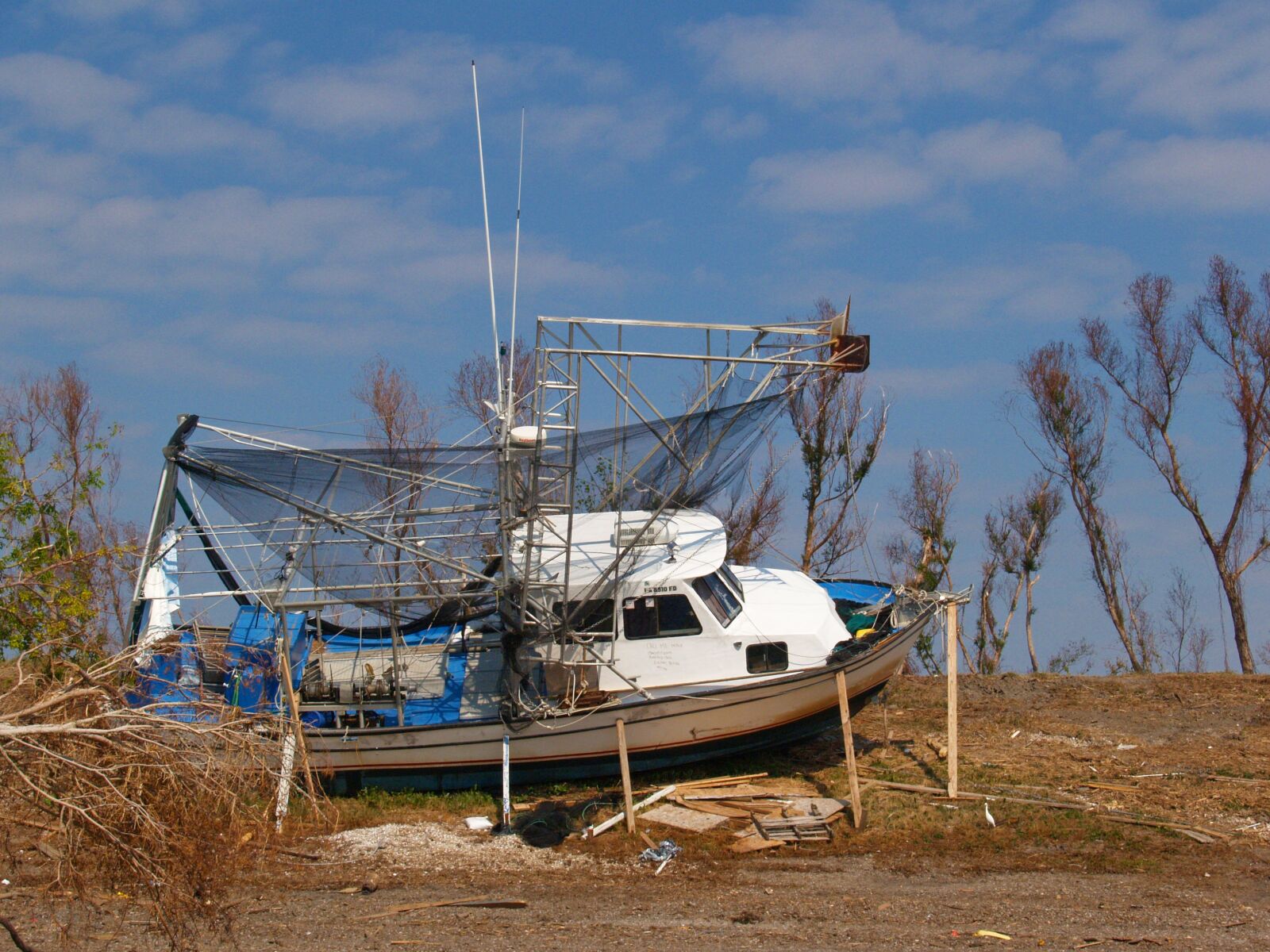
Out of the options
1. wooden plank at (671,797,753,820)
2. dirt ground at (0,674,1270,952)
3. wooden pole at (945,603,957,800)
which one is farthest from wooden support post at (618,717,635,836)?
wooden pole at (945,603,957,800)

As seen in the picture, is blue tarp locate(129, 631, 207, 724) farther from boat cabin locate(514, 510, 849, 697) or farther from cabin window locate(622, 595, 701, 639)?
cabin window locate(622, 595, 701, 639)

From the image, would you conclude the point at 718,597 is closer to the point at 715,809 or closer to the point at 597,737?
the point at 597,737

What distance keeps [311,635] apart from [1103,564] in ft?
72.6

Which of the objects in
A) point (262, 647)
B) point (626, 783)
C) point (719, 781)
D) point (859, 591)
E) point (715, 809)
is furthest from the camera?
point (859, 591)

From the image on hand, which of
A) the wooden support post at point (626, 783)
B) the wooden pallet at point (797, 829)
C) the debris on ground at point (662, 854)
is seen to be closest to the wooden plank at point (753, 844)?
the wooden pallet at point (797, 829)

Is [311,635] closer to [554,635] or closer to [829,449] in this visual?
[554,635]

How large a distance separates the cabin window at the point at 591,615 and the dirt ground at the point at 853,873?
2.12m

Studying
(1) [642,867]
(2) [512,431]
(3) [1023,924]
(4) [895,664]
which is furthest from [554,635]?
(3) [1023,924]

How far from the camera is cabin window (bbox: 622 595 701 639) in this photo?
1545 cm

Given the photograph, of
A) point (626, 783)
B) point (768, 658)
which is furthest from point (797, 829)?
point (768, 658)

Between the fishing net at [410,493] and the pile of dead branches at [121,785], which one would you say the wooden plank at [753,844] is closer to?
the fishing net at [410,493]

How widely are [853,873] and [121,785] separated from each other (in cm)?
746

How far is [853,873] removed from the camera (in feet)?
38.5

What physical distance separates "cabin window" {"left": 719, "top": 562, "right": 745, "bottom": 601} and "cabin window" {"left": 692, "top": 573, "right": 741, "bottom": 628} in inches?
5.4
